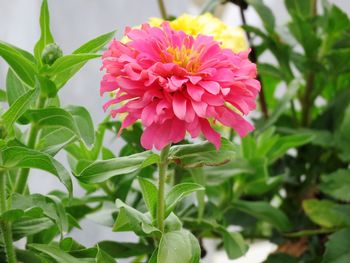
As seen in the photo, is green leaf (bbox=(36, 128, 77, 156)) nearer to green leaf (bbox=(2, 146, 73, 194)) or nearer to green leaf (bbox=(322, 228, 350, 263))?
green leaf (bbox=(2, 146, 73, 194))

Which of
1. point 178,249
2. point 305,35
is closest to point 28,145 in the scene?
point 178,249

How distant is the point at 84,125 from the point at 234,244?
0.18 meters

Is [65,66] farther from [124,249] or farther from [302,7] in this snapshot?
[302,7]

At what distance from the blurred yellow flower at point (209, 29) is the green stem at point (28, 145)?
150mm

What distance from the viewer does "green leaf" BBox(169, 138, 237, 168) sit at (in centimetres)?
40

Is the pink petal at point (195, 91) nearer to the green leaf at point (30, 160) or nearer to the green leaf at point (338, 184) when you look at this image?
the green leaf at point (30, 160)

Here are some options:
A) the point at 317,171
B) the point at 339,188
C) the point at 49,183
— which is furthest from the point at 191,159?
the point at 49,183

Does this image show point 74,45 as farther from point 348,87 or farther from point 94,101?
point 348,87

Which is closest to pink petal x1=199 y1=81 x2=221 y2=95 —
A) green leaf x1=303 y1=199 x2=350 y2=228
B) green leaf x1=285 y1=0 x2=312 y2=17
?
green leaf x1=303 y1=199 x2=350 y2=228

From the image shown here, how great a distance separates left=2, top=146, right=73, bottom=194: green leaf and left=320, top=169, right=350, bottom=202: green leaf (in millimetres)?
298

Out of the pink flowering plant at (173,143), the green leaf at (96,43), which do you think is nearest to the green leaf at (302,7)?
the pink flowering plant at (173,143)

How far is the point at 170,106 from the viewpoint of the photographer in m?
0.34

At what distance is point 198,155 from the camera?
405 mm

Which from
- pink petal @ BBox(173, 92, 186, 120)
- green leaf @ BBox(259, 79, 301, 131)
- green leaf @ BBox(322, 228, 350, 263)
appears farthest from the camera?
green leaf @ BBox(259, 79, 301, 131)
